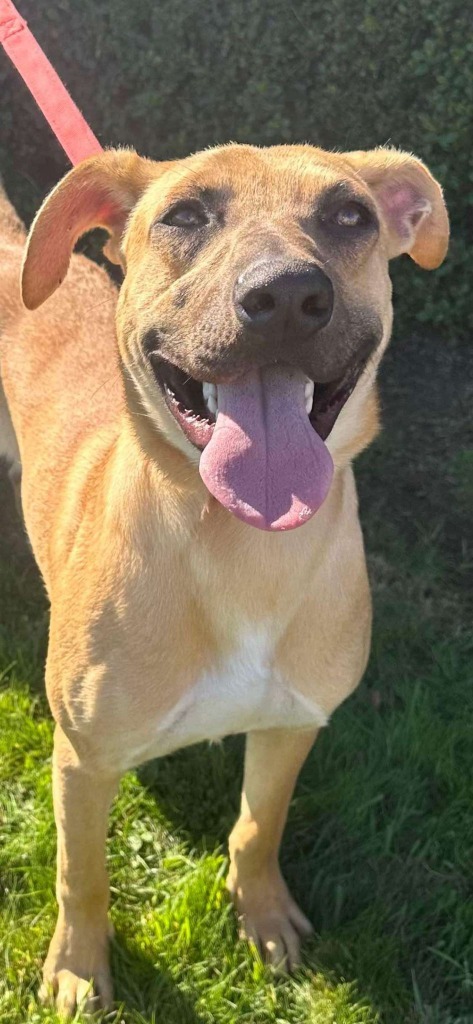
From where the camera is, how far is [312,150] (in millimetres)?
2414

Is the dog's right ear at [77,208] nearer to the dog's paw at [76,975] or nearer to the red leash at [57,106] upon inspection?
the red leash at [57,106]

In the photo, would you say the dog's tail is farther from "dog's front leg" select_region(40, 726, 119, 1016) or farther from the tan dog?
"dog's front leg" select_region(40, 726, 119, 1016)

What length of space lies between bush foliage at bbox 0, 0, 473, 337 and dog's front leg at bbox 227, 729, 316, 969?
9.20ft

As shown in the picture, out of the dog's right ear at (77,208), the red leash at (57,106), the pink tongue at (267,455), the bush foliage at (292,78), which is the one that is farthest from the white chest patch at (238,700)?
the bush foliage at (292,78)

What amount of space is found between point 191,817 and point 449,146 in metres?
3.23

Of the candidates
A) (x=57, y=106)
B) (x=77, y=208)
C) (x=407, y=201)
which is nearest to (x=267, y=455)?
(x=77, y=208)

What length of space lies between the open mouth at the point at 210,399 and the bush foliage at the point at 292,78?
280cm

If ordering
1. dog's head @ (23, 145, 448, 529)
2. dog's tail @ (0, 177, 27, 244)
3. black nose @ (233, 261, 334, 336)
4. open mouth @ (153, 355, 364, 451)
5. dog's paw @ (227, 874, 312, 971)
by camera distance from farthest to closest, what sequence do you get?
dog's tail @ (0, 177, 27, 244) → dog's paw @ (227, 874, 312, 971) → open mouth @ (153, 355, 364, 451) → dog's head @ (23, 145, 448, 529) → black nose @ (233, 261, 334, 336)

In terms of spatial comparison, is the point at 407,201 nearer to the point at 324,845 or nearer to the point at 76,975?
Result: the point at 324,845

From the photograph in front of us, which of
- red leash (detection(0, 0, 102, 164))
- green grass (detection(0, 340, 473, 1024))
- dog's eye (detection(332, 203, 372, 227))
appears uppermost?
red leash (detection(0, 0, 102, 164))

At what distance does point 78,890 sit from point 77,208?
6.21 feet

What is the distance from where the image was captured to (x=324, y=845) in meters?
3.35

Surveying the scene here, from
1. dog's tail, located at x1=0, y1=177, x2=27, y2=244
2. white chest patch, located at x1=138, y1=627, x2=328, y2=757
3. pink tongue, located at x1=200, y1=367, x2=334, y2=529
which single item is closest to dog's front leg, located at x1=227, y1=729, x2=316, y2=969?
white chest patch, located at x1=138, y1=627, x2=328, y2=757

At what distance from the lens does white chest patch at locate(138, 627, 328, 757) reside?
7.84 feet
